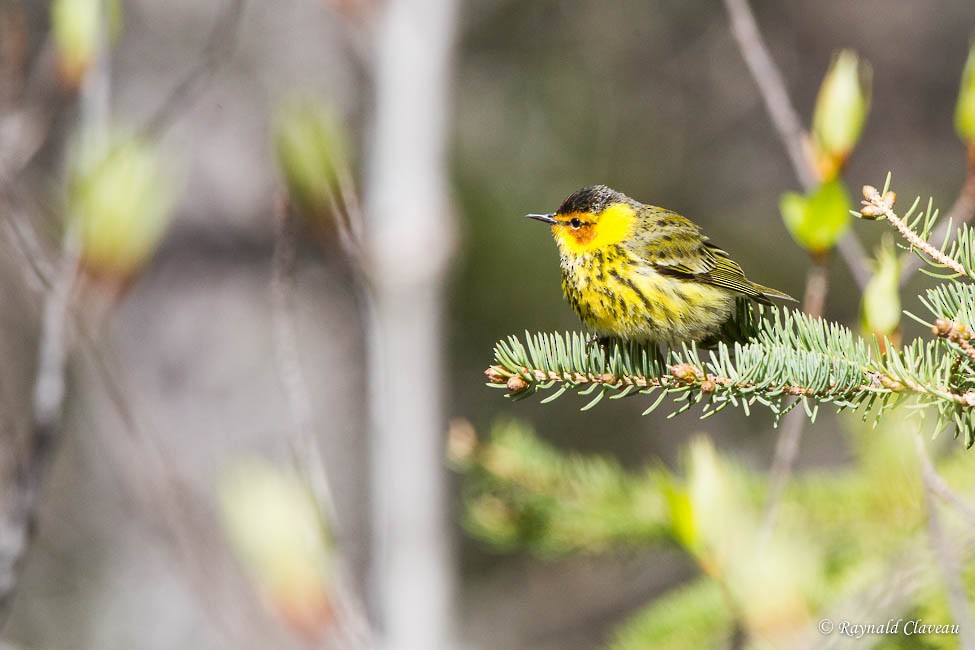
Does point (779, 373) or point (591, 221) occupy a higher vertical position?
point (779, 373)

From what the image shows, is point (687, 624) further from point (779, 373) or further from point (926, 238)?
point (926, 238)

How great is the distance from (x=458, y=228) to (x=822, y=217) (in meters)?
1.80

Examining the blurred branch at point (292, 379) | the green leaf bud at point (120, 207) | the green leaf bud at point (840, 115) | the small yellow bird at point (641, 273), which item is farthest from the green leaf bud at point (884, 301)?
the green leaf bud at point (120, 207)

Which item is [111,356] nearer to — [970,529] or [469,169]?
[970,529]

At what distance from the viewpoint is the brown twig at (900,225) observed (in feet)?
3.82

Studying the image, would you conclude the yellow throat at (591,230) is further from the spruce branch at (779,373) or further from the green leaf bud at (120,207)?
the green leaf bud at (120,207)

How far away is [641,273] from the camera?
2.07 meters

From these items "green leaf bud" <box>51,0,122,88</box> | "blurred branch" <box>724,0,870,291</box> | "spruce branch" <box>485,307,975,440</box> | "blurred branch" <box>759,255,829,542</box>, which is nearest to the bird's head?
"blurred branch" <box>724,0,870,291</box>

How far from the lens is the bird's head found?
2.19 m

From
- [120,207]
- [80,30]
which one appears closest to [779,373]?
[120,207]

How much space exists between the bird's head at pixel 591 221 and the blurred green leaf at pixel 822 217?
0.65 metres

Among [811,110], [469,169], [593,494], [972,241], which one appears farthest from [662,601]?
[811,110]

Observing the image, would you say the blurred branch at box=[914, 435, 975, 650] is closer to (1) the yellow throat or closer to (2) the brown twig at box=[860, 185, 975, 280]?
(2) the brown twig at box=[860, 185, 975, 280]

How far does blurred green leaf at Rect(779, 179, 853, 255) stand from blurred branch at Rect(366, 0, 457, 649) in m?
0.70
